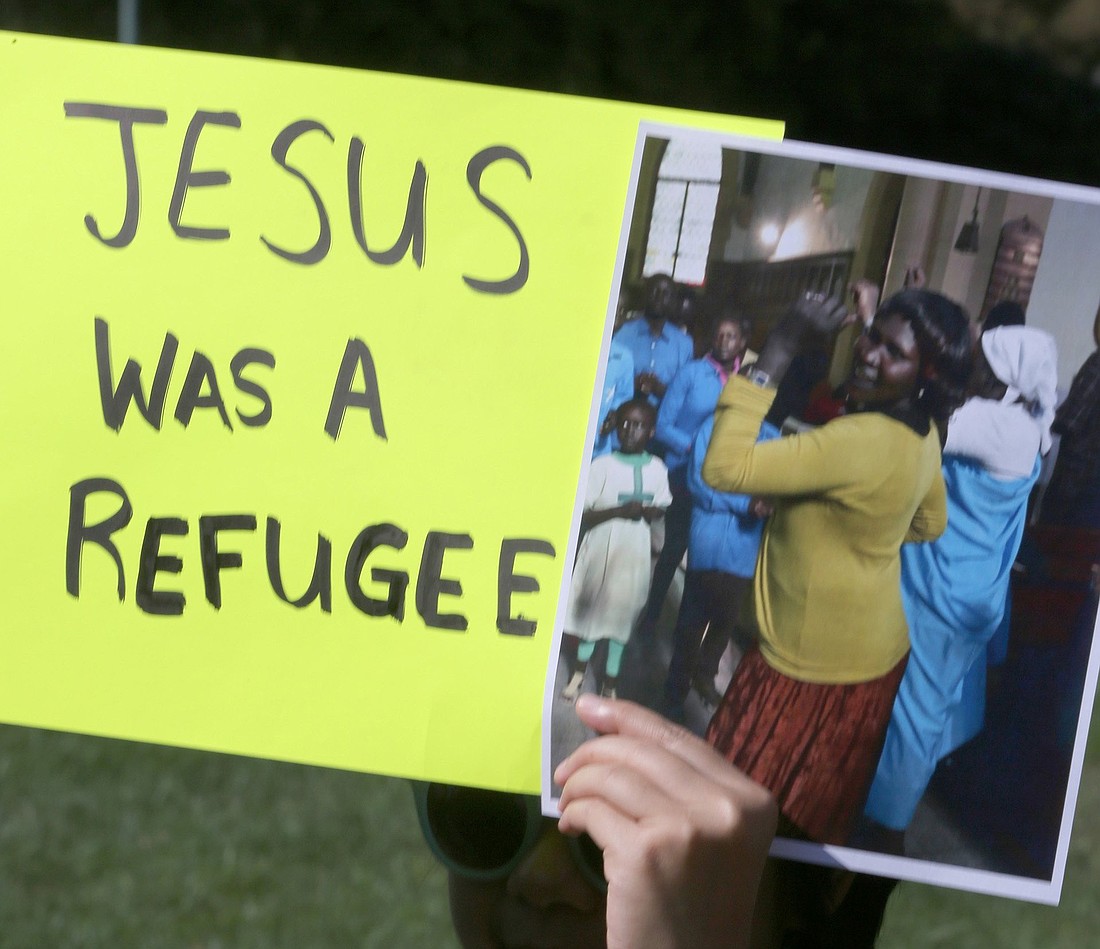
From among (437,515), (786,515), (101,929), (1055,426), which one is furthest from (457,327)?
(101,929)

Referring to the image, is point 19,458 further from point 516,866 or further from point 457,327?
point 516,866

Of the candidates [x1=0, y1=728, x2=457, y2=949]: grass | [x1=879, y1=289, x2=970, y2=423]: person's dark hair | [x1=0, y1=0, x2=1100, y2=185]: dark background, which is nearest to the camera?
[x1=879, y1=289, x2=970, y2=423]: person's dark hair

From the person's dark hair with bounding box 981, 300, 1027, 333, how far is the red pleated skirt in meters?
0.18

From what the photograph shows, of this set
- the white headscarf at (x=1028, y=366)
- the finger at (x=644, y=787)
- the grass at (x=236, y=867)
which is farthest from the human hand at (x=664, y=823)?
the grass at (x=236, y=867)

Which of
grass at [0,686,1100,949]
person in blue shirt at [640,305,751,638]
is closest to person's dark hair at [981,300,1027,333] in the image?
person in blue shirt at [640,305,751,638]

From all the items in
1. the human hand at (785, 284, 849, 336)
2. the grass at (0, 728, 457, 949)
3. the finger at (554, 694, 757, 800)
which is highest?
the human hand at (785, 284, 849, 336)

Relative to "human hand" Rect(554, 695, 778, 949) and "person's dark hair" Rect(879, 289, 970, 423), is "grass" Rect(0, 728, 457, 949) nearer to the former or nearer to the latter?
"human hand" Rect(554, 695, 778, 949)

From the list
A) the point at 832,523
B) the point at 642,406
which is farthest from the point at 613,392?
the point at 832,523

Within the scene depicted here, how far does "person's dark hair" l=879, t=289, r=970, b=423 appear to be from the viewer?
2.22 feet

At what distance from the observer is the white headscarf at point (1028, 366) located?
26.8 inches

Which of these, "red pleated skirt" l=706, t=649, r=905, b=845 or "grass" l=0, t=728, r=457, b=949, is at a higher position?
"red pleated skirt" l=706, t=649, r=905, b=845

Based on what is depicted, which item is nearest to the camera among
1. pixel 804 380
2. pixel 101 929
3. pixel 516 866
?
pixel 804 380

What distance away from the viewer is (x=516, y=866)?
0.89 m

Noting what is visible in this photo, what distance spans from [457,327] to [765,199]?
179 millimetres
